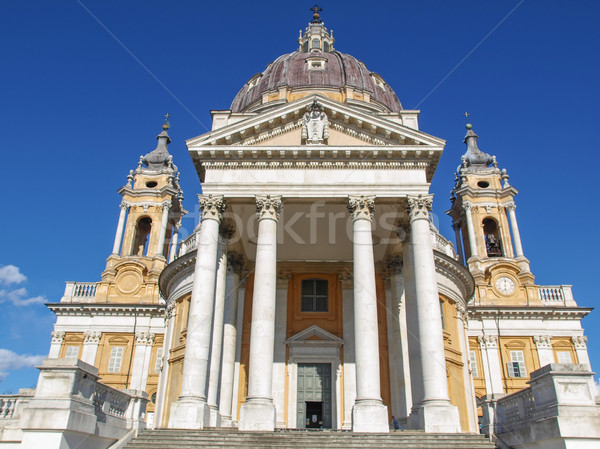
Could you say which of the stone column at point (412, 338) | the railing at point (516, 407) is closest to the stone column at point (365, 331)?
the stone column at point (412, 338)

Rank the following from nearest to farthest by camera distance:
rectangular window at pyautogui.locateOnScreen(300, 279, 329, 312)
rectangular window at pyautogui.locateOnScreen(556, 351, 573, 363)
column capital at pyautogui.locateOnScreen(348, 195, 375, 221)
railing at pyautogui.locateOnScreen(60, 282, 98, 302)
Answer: column capital at pyautogui.locateOnScreen(348, 195, 375, 221), rectangular window at pyautogui.locateOnScreen(300, 279, 329, 312), rectangular window at pyautogui.locateOnScreen(556, 351, 573, 363), railing at pyautogui.locateOnScreen(60, 282, 98, 302)

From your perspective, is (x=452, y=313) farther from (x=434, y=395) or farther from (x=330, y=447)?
(x=330, y=447)

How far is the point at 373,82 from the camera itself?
35.2 m

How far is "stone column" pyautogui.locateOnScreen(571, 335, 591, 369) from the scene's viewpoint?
3653 centimetres

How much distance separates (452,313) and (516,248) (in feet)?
62.4

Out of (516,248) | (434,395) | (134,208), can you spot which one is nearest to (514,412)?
(434,395)

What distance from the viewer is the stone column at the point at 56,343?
3809cm

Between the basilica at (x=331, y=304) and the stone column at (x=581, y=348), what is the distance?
98mm

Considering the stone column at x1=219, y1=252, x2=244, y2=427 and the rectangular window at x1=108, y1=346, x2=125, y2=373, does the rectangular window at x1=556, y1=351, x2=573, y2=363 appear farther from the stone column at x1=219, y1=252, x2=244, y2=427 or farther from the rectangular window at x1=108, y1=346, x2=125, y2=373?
the rectangular window at x1=108, y1=346, x2=125, y2=373

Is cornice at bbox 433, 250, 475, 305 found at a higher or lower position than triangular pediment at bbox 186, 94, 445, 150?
lower

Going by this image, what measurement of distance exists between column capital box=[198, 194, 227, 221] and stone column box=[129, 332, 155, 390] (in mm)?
23605

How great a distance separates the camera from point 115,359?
127 ft

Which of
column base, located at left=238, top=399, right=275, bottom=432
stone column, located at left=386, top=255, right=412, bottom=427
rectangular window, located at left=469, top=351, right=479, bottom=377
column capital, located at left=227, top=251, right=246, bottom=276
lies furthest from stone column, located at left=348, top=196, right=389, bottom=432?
rectangular window, located at left=469, top=351, right=479, bottom=377

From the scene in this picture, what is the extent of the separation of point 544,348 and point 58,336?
3703 centimetres
